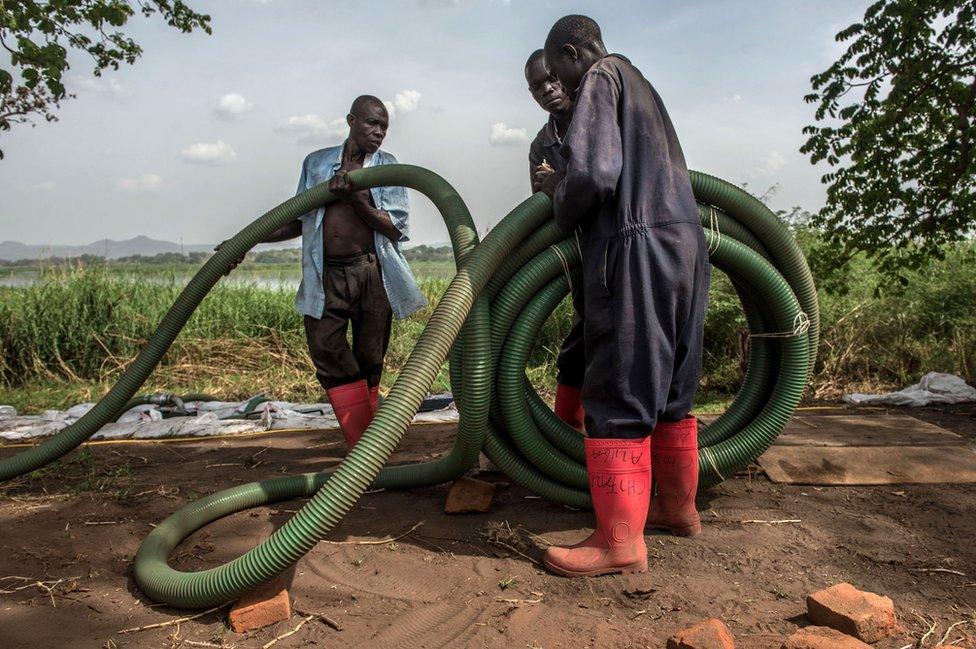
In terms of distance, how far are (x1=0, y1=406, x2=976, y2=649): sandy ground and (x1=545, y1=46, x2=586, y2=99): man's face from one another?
1.81 meters

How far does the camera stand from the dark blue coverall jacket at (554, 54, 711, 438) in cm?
259

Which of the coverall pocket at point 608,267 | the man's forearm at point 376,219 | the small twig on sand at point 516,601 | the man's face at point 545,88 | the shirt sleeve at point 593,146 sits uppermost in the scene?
the man's face at point 545,88

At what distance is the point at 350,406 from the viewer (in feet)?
13.0

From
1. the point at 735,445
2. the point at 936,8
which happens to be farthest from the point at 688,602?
the point at 936,8

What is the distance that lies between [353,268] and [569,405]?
1354mm

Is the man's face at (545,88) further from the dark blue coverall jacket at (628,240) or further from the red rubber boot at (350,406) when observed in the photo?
the red rubber boot at (350,406)

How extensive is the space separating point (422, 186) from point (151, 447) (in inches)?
105

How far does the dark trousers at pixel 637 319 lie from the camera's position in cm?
263

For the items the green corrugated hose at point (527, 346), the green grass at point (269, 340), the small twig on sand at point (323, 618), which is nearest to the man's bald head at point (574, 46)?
the green corrugated hose at point (527, 346)

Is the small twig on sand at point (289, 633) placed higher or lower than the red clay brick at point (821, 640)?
lower

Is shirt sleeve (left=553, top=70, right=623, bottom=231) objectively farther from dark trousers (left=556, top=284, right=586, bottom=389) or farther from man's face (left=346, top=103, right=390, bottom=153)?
man's face (left=346, top=103, right=390, bottom=153)

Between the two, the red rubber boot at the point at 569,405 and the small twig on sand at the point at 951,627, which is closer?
the small twig on sand at the point at 951,627

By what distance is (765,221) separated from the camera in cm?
342

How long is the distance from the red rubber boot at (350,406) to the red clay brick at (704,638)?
2252 millimetres
